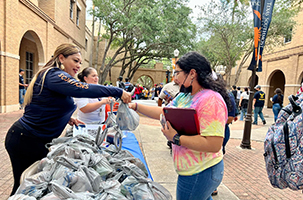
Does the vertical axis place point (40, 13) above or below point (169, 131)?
above

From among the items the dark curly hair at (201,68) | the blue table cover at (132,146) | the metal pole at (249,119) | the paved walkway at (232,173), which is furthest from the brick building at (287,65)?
the dark curly hair at (201,68)

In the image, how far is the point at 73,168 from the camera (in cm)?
162

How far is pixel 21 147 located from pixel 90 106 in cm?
120

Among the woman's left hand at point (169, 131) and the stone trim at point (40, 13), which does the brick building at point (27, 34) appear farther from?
the woman's left hand at point (169, 131)

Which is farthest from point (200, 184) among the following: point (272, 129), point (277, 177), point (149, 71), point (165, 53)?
point (149, 71)

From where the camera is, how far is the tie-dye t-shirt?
1442 millimetres

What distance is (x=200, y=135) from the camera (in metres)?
1.46

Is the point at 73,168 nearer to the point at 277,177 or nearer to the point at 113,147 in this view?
the point at 113,147

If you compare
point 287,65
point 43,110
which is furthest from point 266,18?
point 287,65

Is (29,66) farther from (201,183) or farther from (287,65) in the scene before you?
(287,65)

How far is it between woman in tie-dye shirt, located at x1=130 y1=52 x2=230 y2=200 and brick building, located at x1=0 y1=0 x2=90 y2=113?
10.4 metres

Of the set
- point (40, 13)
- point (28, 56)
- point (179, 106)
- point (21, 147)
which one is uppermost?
point (40, 13)

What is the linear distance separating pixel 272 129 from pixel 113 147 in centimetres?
173

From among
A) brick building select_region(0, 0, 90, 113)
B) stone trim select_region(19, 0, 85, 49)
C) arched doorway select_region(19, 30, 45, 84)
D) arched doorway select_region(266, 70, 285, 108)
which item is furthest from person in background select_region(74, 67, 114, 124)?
arched doorway select_region(266, 70, 285, 108)
